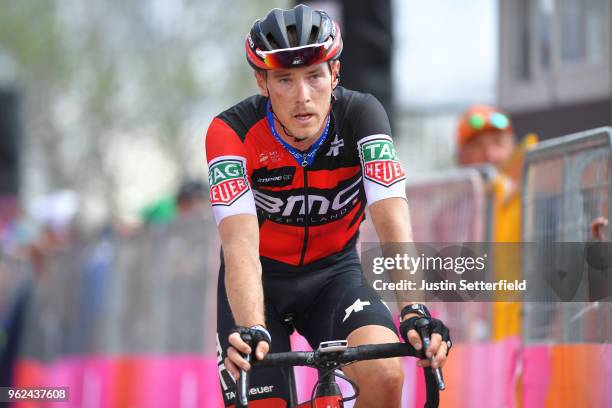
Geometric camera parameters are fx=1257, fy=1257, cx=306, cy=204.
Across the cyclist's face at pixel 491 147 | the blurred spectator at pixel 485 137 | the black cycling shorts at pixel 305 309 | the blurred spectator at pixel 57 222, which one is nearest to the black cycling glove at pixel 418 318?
the black cycling shorts at pixel 305 309

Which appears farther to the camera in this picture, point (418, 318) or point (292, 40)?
point (292, 40)

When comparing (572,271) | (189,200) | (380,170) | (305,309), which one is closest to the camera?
(380,170)

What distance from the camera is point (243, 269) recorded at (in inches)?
185

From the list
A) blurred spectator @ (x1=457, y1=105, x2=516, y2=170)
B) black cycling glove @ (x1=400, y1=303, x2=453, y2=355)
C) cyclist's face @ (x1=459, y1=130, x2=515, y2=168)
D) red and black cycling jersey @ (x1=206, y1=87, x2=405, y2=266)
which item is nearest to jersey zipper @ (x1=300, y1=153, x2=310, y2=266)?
red and black cycling jersey @ (x1=206, y1=87, x2=405, y2=266)

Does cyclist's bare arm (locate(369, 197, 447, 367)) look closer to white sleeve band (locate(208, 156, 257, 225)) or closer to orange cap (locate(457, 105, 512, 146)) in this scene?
white sleeve band (locate(208, 156, 257, 225))

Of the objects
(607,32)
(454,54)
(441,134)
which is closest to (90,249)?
(607,32)

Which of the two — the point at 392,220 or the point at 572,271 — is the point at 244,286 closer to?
the point at 392,220

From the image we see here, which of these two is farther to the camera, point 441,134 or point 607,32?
point 441,134

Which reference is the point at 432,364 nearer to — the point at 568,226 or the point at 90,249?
the point at 568,226

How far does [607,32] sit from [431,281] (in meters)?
5.37

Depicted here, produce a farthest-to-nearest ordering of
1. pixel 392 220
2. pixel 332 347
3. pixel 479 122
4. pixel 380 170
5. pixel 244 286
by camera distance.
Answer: pixel 479 122 < pixel 380 170 < pixel 392 220 < pixel 244 286 < pixel 332 347

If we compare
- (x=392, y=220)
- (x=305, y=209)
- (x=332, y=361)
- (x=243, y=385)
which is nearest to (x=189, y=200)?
(x=305, y=209)

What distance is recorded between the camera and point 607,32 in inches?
391

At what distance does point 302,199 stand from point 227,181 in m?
0.41
